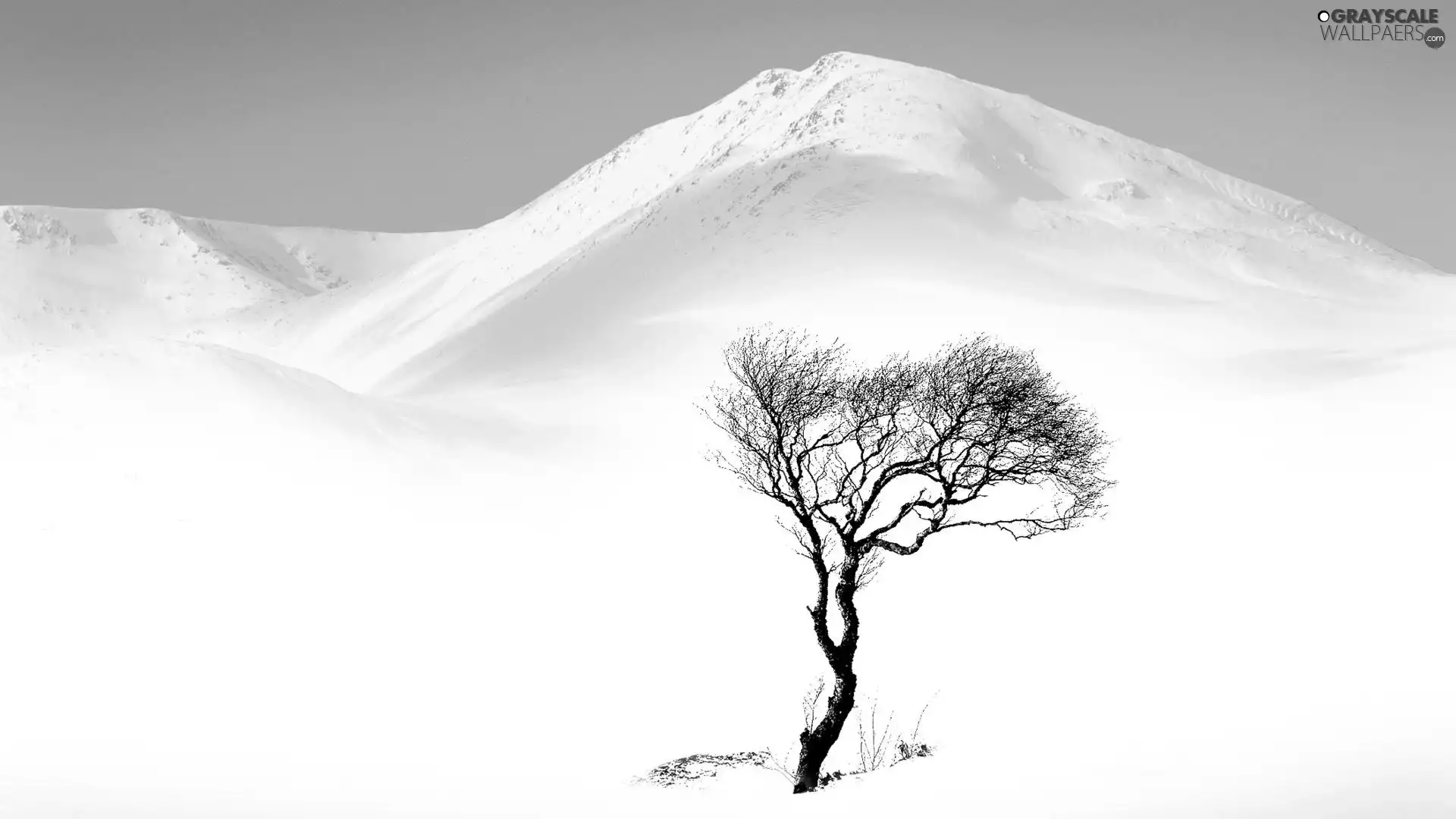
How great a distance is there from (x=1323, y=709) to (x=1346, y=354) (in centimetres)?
4972

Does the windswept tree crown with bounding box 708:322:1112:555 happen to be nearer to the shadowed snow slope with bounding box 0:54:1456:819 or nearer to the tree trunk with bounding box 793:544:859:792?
the tree trunk with bounding box 793:544:859:792

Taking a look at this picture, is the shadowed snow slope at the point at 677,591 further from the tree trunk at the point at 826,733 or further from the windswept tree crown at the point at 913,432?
the windswept tree crown at the point at 913,432

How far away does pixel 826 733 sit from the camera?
1805 cm

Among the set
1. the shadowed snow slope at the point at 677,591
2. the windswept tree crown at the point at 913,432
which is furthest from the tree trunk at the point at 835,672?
the shadowed snow slope at the point at 677,591

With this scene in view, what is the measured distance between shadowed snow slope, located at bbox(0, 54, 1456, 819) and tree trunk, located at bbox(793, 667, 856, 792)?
1.98 ft

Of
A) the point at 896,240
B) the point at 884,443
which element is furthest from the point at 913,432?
the point at 896,240

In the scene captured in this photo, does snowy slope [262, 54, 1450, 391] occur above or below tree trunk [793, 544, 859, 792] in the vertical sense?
above

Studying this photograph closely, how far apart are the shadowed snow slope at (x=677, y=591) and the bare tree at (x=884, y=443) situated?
288 centimetres

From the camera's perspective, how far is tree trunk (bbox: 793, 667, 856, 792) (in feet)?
59.2

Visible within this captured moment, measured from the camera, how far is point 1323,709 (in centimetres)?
1584

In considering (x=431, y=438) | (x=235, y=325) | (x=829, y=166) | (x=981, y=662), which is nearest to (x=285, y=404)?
(x=431, y=438)

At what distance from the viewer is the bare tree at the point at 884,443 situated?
17797 mm

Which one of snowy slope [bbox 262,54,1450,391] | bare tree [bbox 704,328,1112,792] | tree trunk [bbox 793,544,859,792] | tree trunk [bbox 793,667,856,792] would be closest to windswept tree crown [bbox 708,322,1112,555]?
bare tree [bbox 704,328,1112,792]

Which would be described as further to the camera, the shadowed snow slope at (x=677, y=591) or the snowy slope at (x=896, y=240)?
the snowy slope at (x=896, y=240)
